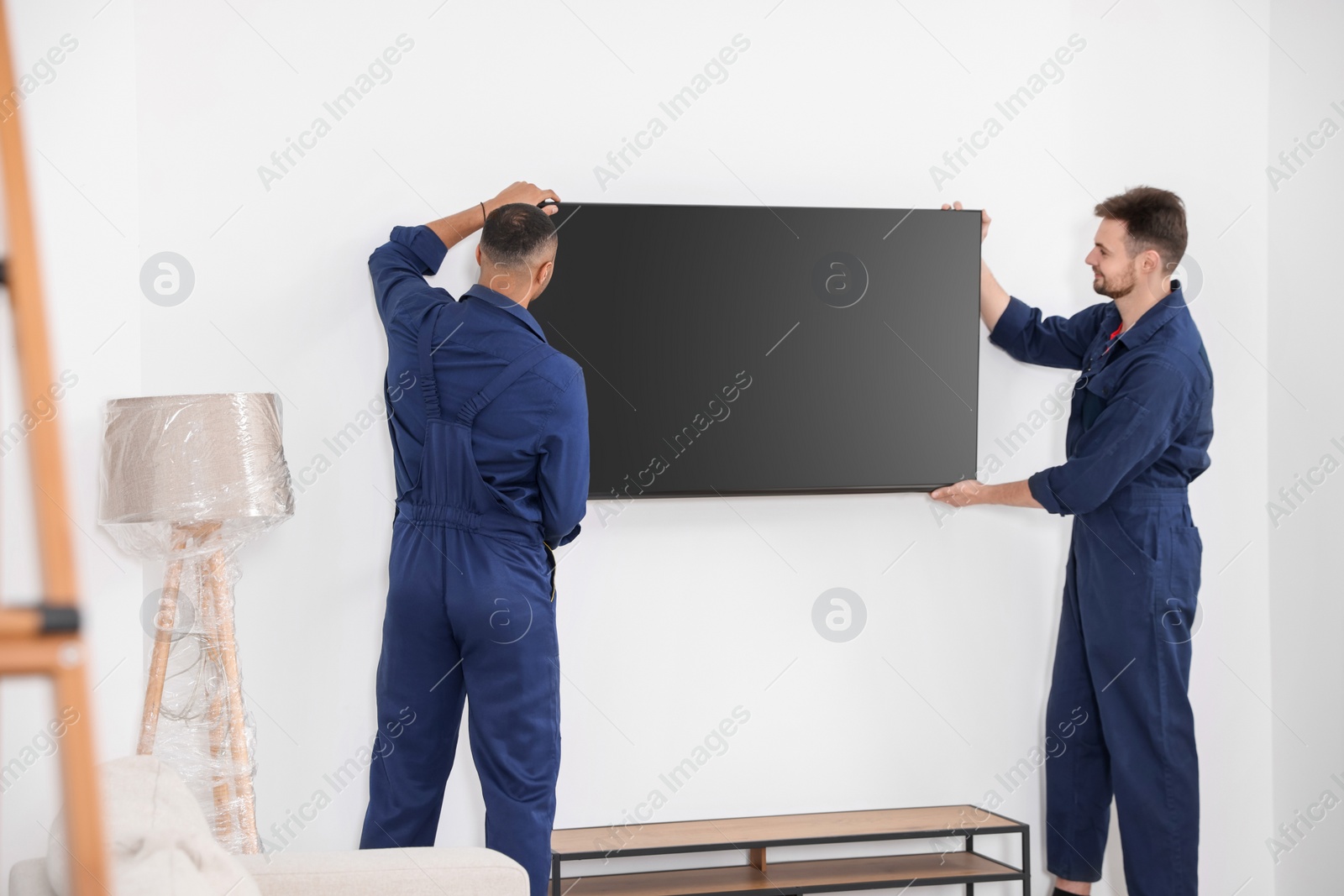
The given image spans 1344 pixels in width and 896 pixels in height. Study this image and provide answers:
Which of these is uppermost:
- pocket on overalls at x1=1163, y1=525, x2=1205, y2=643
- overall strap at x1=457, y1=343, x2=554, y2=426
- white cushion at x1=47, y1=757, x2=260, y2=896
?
overall strap at x1=457, y1=343, x2=554, y2=426

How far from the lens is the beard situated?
8.87 ft

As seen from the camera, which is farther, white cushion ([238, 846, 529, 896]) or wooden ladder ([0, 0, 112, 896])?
white cushion ([238, 846, 529, 896])

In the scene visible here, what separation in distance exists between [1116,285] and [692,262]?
110cm

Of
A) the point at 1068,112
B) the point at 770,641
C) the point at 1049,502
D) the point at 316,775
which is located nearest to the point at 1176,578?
the point at 1049,502

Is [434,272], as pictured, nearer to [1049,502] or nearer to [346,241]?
[346,241]

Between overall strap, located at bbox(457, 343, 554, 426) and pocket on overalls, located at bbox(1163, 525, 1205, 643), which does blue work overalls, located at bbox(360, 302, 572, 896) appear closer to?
overall strap, located at bbox(457, 343, 554, 426)

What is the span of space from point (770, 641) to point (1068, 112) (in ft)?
5.56

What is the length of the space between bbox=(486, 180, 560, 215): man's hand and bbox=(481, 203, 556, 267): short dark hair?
8.5 inches

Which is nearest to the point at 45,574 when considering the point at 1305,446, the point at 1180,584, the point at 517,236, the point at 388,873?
the point at 388,873

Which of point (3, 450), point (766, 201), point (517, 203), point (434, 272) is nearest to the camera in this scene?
point (3, 450)

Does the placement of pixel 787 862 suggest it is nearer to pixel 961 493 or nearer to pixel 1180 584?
pixel 961 493

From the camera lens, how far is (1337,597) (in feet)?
9.45

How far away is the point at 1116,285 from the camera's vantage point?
2.72 meters

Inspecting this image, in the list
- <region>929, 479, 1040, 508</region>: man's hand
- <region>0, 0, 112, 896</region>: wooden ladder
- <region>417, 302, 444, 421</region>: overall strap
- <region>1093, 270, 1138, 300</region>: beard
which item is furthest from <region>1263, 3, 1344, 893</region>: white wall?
<region>0, 0, 112, 896</region>: wooden ladder
